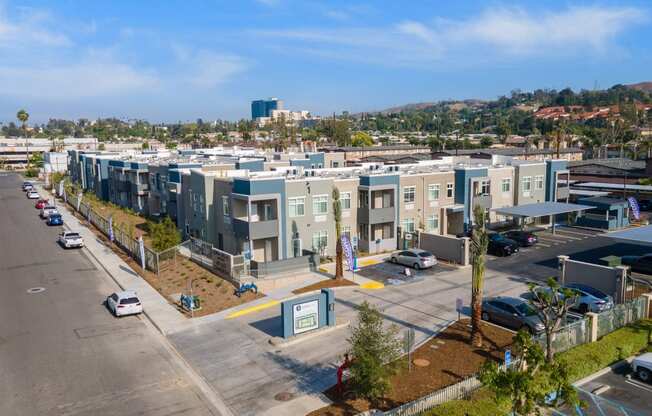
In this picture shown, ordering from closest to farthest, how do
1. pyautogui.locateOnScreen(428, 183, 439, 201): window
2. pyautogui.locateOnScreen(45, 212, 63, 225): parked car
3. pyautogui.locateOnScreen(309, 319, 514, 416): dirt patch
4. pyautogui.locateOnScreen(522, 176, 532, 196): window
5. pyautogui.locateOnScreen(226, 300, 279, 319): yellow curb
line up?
pyautogui.locateOnScreen(309, 319, 514, 416): dirt patch < pyautogui.locateOnScreen(226, 300, 279, 319): yellow curb < pyautogui.locateOnScreen(428, 183, 439, 201): window < pyautogui.locateOnScreen(522, 176, 532, 196): window < pyautogui.locateOnScreen(45, 212, 63, 225): parked car

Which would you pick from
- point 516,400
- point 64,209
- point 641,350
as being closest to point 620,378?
point 641,350

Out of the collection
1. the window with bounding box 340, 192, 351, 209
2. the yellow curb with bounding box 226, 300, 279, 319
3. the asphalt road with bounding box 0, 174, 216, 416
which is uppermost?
the window with bounding box 340, 192, 351, 209

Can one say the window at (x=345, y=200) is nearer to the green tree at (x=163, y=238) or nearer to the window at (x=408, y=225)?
the window at (x=408, y=225)

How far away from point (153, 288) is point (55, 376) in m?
13.7

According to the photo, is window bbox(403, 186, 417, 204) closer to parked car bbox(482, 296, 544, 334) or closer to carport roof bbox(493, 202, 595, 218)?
carport roof bbox(493, 202, 595, 218)

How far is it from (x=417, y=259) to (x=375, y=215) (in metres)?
6.19

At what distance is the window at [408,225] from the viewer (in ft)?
147

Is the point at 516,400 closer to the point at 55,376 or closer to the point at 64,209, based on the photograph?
the point at 55,376

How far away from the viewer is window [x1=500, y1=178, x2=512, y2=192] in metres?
51.5

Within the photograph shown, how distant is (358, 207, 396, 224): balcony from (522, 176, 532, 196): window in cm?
1693

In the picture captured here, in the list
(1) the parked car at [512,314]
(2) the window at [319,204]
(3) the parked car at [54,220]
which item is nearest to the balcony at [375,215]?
(2) the window at [319,204]

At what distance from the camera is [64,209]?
243 feet

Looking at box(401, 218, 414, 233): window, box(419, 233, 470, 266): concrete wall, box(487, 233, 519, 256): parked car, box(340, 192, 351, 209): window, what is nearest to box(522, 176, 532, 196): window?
box(487, 233, 519, 256): parked car

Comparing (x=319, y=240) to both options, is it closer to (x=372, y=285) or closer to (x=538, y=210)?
(x=372, y=285)
